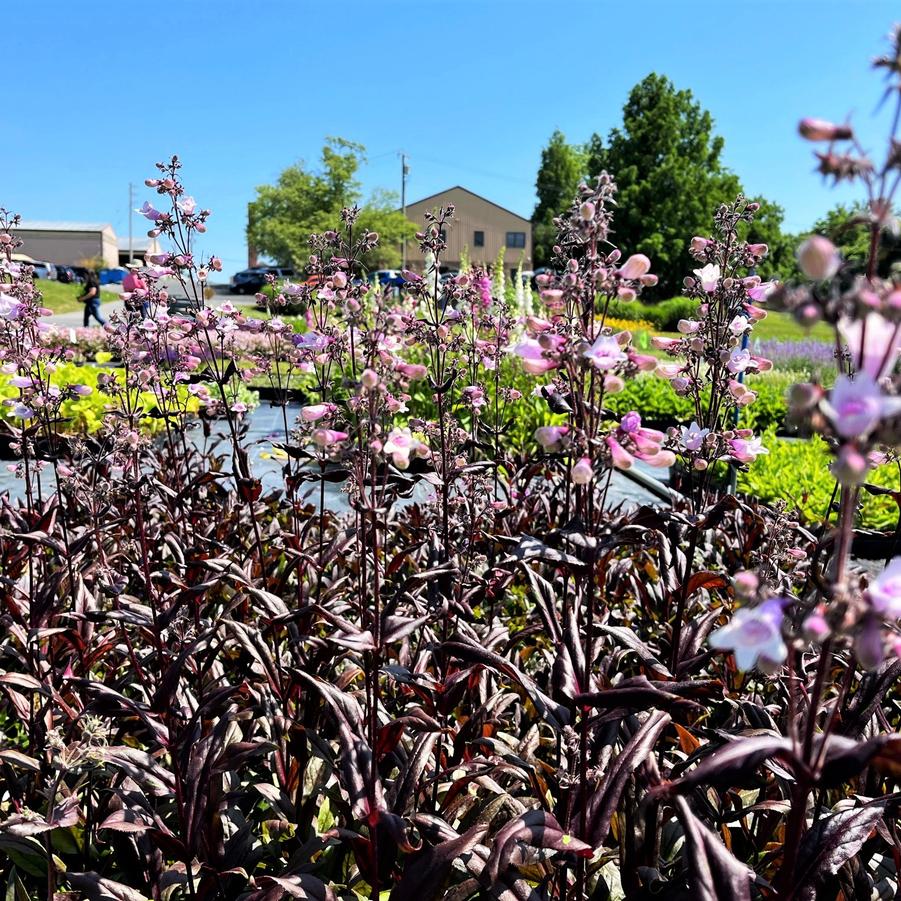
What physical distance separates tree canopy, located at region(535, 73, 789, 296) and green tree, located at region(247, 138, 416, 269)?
1206 centimetres

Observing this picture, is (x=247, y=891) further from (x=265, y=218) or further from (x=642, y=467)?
(x=265, y=218)

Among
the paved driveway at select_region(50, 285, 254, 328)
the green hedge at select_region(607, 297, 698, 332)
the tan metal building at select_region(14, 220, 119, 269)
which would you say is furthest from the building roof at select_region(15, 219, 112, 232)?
the green hedge at select_region(607, 297, 698, 332)

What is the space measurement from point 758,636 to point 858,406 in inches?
13.0

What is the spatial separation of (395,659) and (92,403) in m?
6.85

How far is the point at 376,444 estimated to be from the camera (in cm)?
165

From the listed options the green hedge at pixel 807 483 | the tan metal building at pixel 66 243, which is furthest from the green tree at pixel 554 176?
the green hedge at pixel 807 483

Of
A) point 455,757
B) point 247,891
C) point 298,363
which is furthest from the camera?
point 298,363

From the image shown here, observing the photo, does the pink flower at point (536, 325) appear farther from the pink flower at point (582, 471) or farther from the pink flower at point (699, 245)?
the pink flower at point (699, 245)

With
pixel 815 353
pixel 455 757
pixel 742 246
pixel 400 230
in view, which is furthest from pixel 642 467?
pixel 400 230

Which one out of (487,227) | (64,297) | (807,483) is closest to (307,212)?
(64,297)

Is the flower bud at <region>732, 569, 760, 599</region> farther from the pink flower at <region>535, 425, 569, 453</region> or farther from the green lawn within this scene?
the green lawn

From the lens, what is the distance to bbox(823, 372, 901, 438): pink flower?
856 millimetres

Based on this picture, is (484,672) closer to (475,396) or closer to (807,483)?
(475,396)

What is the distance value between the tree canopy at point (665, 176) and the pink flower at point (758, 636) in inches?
1549
